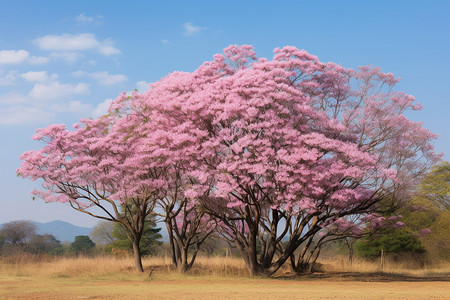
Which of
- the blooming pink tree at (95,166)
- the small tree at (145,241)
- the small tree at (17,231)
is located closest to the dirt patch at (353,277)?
the blooming pink tree at (95,166)

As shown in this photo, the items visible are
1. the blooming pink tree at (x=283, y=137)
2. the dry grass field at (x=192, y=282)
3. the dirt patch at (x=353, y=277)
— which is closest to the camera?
the dry grass field at (x=192, y=282)

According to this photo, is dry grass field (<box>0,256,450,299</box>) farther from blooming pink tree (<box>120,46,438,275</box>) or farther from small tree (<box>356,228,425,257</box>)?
small tree (<box>356,228,425,257</box>)

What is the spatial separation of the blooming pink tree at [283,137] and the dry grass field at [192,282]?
3.16 meters

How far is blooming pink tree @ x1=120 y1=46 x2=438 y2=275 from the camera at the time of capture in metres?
22.2

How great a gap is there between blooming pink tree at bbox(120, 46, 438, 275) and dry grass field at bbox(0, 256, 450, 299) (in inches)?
124

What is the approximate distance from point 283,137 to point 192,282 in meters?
7.34

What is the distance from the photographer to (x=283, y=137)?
882 inches

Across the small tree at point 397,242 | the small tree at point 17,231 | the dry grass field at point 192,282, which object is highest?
the small tree at point 17,231

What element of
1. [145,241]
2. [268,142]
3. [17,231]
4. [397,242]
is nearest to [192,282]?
[268,142]

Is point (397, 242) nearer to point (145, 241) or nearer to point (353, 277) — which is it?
point (353, 277)

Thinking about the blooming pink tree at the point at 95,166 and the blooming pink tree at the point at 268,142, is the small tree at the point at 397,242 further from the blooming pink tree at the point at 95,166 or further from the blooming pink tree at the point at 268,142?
the blooming pink tree at the point at 95,166

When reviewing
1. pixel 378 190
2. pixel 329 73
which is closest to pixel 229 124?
pixel 329 73

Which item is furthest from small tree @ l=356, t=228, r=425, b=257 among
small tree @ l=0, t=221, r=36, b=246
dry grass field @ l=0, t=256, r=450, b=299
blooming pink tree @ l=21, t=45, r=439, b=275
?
small tree @ l=0, t=221, r=36, b=246

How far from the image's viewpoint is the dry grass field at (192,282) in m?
16.2
